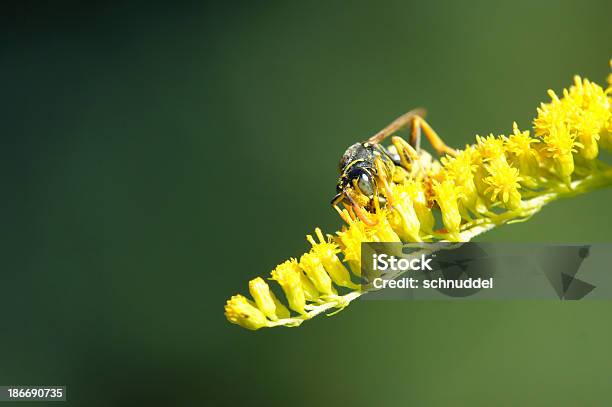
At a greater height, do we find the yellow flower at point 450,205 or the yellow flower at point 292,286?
the yellow flower at point 450,205

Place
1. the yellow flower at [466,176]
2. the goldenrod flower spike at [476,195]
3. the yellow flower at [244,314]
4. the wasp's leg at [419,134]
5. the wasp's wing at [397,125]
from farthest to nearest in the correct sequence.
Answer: the wasp's leg at [419,134]
the wasp's wing at [397,125]
the yellow flower at [466,176]
the goldenrod flower spike at [476,195]
the yellow flower at [244,314]

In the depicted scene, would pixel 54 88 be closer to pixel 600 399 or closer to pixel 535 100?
pixel 535 100

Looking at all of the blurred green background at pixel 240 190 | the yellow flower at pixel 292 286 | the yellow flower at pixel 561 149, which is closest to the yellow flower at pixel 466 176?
the yellow flower at pixel 561 149

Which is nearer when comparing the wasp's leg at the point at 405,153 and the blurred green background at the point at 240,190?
the wasp's leg at the point at 405,153

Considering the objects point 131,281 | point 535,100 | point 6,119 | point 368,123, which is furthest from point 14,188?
point 535,100

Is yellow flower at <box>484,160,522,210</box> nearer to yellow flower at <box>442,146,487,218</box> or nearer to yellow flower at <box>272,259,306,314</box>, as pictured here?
yellow flower at <box>442,146,487,218</box>

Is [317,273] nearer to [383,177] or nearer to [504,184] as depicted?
[383,177]

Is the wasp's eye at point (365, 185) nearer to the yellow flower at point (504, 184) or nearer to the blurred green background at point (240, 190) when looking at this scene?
the yellow flower at point (504, 184)
